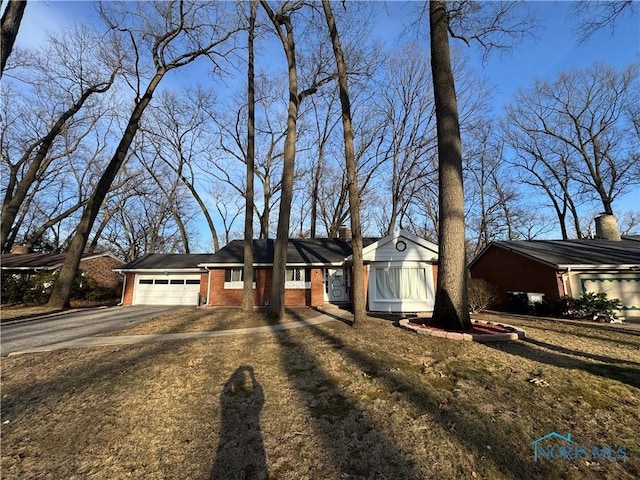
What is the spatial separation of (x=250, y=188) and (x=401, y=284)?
795 centimetres

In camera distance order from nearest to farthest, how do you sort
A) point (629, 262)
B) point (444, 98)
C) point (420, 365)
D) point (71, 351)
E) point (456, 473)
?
point (456, 473), point (420, 365), point (71, 351), point (444, 98), point (629, 262)

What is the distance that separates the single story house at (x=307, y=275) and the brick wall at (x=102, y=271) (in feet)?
14.6

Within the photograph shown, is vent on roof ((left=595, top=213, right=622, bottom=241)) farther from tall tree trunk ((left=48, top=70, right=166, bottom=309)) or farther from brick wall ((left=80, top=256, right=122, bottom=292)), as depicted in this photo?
brick wall ((left=80, top=256, right=122, bottom=292))

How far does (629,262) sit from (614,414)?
558 inches

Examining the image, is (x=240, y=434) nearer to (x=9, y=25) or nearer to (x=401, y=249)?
(x=401, y=249)

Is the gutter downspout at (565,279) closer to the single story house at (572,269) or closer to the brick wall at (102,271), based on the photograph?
the single story house at (572,269)

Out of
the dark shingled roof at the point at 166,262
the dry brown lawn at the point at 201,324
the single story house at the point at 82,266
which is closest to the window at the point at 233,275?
the dark shingled roof at the point at 166,262

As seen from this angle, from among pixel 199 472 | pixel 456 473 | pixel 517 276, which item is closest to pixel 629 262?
pixel 517 276

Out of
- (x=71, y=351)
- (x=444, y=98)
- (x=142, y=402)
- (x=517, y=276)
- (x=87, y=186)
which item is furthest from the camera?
(x=87, y=186)

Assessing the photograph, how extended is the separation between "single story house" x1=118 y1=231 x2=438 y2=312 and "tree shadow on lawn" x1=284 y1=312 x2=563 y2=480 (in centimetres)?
887

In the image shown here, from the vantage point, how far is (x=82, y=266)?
20.6 meters

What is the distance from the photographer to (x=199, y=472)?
2680mm

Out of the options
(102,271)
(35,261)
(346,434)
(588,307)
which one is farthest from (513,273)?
(35,261)

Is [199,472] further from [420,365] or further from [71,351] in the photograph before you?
[71,351]
